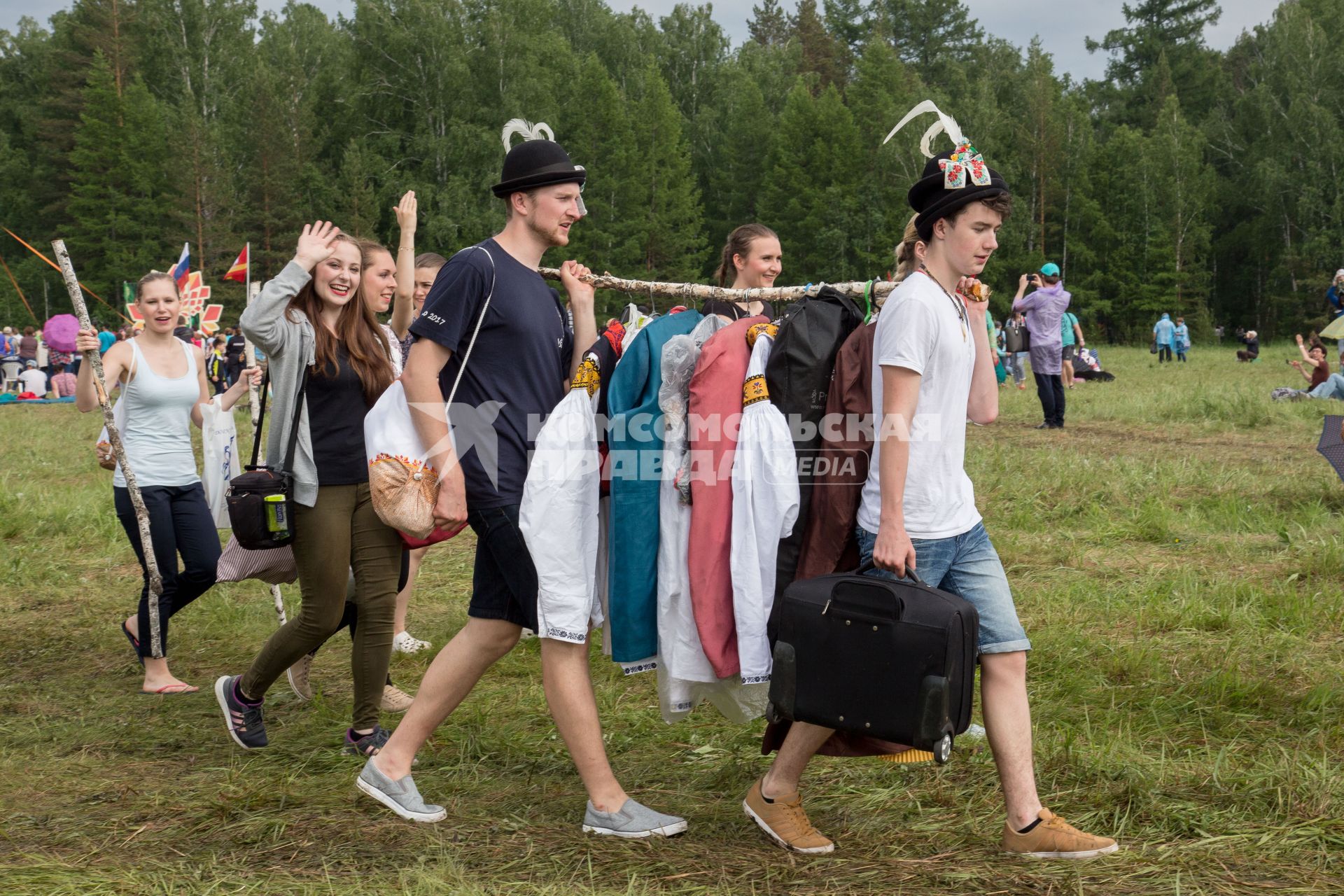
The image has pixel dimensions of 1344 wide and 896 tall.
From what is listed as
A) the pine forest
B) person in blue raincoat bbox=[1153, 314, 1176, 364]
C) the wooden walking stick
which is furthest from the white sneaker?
the pine forest

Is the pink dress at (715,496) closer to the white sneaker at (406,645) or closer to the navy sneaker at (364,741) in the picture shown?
the navy sneaker at (364,741)

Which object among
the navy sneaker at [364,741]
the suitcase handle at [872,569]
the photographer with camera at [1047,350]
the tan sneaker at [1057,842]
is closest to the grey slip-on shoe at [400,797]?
the navy sneaker at [364,741]

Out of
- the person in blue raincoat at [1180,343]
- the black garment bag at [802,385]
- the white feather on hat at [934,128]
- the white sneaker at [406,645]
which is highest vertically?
the person in blue raincoat at [1180,343]

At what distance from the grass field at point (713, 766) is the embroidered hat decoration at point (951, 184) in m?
1.78

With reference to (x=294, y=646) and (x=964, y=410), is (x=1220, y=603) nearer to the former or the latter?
(x=964, y=410)

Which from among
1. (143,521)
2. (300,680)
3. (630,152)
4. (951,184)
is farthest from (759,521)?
(630,152)

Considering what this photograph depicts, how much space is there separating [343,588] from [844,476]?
204cm

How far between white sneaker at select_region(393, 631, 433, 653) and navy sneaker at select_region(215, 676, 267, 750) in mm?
1382

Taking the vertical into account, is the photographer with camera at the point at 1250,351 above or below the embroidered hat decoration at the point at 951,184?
above

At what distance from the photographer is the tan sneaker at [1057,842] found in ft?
11.0

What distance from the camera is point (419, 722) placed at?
379 cm

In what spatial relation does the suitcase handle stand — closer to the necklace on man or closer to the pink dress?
the pink dress

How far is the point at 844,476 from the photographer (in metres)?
3.46

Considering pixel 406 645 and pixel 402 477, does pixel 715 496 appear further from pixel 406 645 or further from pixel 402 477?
pixel 406 645
